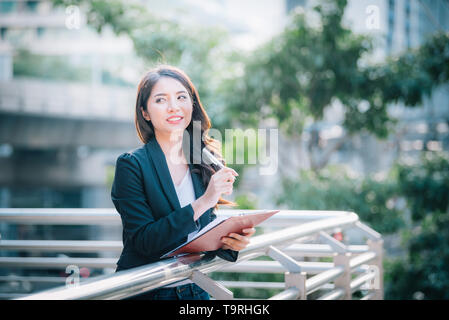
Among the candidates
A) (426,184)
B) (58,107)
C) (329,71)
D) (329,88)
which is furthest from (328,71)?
(58,107)

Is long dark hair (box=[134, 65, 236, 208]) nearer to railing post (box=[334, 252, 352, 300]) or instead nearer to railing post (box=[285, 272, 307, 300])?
railing post (box=[285, 272, 307, 300])

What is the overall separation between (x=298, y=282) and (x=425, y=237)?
4.91 metres

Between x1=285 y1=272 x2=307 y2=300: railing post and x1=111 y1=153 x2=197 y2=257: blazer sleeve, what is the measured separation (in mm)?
551

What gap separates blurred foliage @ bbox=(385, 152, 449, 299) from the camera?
554 centimetres

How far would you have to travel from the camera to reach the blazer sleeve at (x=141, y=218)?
1.24m

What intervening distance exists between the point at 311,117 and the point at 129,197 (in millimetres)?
5545

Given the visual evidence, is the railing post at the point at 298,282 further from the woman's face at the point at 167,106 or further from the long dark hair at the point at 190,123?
the woman's face at the point at 167,106

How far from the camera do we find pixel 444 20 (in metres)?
7.01

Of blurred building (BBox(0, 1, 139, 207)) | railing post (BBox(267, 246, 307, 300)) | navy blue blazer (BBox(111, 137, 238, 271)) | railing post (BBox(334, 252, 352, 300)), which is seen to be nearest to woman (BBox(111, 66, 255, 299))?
navy blue blazer (BBox(111, 137, 238, 271))

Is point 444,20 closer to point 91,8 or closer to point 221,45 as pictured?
point 221,45

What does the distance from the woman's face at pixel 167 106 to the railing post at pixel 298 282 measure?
683 millimetres

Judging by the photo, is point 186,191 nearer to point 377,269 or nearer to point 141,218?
point 141,218

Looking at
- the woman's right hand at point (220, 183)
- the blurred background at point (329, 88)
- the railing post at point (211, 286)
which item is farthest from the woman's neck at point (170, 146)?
the blurred background at point (329, 88)
